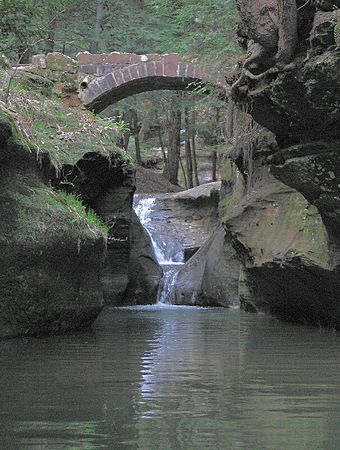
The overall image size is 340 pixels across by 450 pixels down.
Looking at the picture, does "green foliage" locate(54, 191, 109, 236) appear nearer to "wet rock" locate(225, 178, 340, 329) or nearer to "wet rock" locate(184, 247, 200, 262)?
"wet rock" locate(225, 178, 340, 329)

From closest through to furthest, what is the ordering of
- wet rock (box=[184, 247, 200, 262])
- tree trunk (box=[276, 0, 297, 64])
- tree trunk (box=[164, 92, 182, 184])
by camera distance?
tree trunk (box=[276, 0, 297, 64]), wet rock (box=[184, 247, 200, 262]), tree trunk (box=[164, 92, 182, 184])

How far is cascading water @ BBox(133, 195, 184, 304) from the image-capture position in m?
17.9

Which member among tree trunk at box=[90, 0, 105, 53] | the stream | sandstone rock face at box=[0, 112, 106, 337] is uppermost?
tree trunk at box=[90, 0, 105, 53]

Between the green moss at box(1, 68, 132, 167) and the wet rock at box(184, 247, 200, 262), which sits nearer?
the green moss at box(1, 68, 132, 167)

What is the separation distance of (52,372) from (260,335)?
13.1ft

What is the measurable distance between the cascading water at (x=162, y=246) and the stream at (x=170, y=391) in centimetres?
813

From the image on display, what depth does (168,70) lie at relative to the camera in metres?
20.9

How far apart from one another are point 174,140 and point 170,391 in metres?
25.1

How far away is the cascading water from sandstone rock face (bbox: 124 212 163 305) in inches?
8.4

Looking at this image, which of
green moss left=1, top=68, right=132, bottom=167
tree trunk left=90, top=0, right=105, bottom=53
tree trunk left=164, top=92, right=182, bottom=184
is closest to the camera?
green moss left=1, top=68, right=132, bottom=167

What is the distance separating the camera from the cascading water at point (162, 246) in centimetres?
1786

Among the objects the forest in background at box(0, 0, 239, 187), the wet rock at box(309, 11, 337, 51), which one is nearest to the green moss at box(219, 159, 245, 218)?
the forest in background at box(0, 0, 239, 187)

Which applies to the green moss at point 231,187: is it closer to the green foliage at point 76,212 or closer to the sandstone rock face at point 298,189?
the sandstone rock face at point 298,189

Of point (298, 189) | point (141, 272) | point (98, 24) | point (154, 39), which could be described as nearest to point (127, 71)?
point (98, 24)
